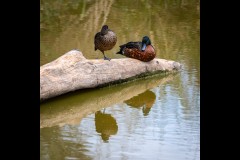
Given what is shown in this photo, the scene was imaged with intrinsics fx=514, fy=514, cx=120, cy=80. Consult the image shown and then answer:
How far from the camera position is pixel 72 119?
6.02 m

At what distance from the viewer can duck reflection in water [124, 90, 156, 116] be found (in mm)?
6591

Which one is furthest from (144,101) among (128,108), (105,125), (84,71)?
(105,125)

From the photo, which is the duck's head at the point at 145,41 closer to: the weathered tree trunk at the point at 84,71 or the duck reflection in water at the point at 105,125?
the weathered tree trunk at the point at 84,71

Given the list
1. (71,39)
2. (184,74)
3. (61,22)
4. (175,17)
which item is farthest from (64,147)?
(175,17)

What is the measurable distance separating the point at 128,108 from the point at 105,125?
75 centimetres

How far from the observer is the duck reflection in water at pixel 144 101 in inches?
259

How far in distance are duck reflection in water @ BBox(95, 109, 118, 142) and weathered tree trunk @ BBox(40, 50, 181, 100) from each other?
0.63 meters

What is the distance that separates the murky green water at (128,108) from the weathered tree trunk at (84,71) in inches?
5.1

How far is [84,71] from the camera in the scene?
695cm

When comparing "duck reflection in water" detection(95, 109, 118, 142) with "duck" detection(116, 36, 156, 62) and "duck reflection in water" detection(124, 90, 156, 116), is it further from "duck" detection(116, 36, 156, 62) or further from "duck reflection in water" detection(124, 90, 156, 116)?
"duck" detection(116, 36, 156, 62)

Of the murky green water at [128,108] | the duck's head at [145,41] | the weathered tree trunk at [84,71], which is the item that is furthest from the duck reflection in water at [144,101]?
the duck's head at [145,41]

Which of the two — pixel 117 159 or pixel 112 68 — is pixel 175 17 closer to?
pixel 112 68

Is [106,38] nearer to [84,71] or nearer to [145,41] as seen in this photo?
[145,41]

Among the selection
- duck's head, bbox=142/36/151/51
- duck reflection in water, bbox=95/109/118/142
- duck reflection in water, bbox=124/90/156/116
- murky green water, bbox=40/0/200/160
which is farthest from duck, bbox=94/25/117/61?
duck reflection in water, bbox=95/109/118/142
